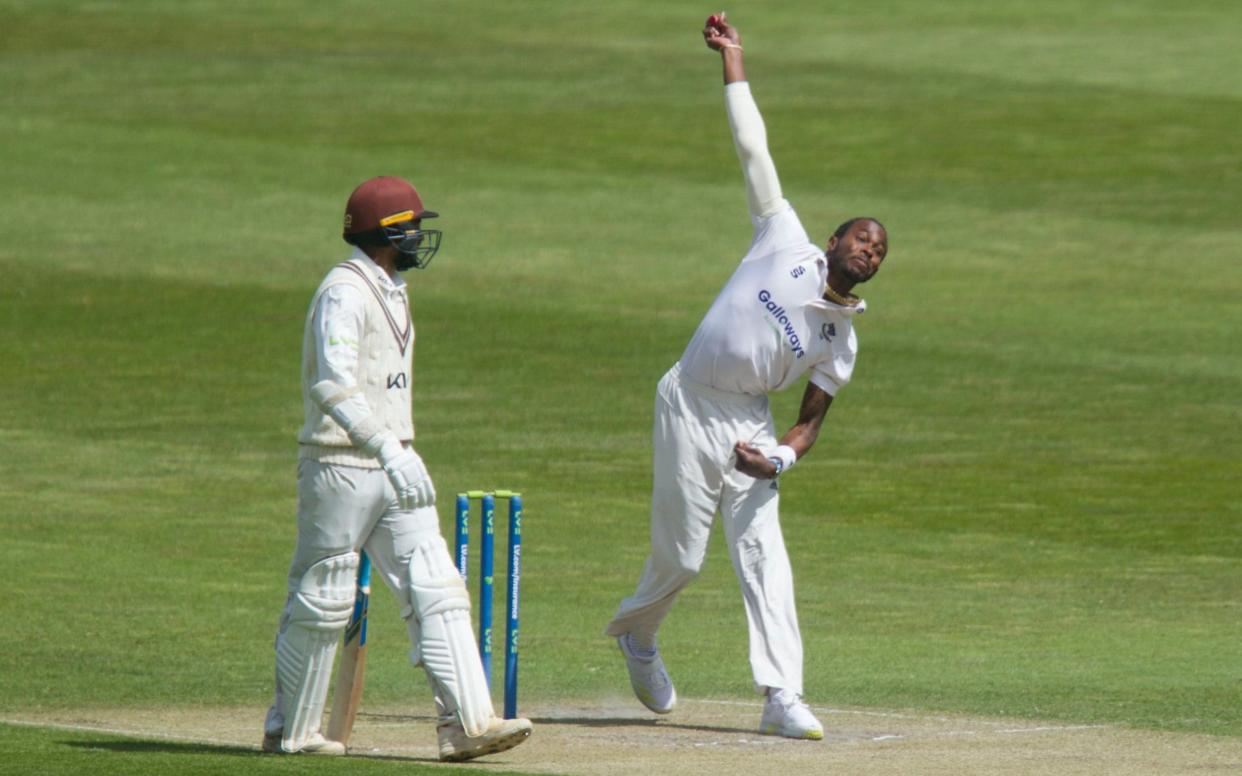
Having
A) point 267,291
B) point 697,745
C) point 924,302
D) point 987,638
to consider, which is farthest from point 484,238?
point 697,745

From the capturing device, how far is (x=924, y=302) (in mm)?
21656

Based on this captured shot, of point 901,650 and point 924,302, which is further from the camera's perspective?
point 924,302

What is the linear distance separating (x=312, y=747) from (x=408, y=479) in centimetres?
106

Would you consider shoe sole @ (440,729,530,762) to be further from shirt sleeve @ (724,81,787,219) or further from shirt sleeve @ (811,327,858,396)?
shirt sleeve @ (724,81,787,219)

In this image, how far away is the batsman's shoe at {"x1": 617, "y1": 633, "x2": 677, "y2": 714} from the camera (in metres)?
8.88

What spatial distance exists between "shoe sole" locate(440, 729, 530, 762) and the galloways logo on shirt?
1.86m

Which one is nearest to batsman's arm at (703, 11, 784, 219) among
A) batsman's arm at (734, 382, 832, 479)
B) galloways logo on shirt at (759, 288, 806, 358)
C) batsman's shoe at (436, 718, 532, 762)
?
galloways logo on shirt at (759, 288, 806, 358)

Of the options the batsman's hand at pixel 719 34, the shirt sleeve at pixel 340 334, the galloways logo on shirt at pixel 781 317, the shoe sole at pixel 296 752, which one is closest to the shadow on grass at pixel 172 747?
the shoe sole at pixel 296 752

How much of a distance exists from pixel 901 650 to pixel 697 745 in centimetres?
248

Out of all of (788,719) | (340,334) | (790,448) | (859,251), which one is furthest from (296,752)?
(859,251)

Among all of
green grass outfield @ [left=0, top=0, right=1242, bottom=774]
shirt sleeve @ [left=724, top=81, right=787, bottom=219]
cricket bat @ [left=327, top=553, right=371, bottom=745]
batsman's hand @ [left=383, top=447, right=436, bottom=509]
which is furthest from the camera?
green grass outfield @ [left=0, top=0, right=1242, bottom=774]

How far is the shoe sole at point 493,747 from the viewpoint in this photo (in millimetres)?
7551

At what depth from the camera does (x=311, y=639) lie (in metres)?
7.77

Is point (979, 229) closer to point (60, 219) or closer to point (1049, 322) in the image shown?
point (1049, 322)
